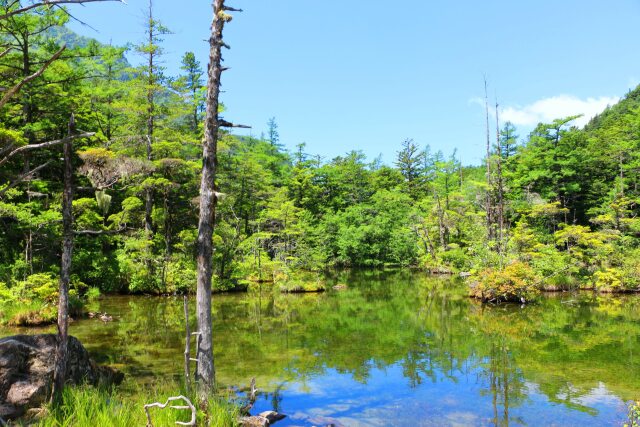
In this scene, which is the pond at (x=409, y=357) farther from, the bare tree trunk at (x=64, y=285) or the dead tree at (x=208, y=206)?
the bare tree trunk at (x=64, y=285)

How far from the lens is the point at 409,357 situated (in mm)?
11578

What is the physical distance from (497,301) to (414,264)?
25608mm

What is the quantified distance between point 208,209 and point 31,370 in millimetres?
4148

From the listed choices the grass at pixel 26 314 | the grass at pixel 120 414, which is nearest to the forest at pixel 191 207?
the grass at pixel 26 314

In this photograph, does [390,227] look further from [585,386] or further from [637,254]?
[585,386]

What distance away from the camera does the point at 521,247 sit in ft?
94.0

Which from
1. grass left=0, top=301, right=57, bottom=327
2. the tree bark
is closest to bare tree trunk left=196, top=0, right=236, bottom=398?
the tree bark

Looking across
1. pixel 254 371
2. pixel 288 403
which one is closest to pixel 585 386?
pixel 288 403

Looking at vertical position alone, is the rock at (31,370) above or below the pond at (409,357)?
above

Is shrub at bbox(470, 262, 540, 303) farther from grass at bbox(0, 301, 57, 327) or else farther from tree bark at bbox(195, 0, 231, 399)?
grass at bbox(0, 301, 57, 327)

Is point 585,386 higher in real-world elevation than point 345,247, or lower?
lower

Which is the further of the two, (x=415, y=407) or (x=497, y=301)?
(x=497, y=301)

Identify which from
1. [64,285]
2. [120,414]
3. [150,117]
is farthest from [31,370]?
[150,117]

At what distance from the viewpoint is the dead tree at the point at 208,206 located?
7129 mm
